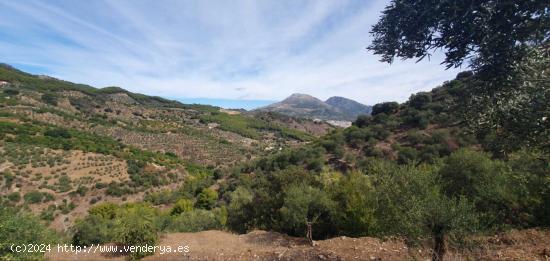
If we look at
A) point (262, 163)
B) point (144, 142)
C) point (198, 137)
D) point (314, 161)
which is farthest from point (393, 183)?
point (198, 137)

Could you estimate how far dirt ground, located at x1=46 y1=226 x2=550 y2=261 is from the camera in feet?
29.6

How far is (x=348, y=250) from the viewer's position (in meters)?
11.6

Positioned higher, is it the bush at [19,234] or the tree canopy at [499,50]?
the tree canopy at [499,50]

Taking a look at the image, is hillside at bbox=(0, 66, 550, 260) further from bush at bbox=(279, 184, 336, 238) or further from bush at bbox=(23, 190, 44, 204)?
bush at bbox=(23, 190, 44, 204)

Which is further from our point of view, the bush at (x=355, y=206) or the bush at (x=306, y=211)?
the bush at (x=306, y=211)

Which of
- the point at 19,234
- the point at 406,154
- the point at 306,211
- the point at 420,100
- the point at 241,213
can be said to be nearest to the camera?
the point at 19,234

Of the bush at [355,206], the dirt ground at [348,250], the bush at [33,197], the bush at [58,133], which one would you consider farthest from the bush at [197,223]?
the bush at [58,133]

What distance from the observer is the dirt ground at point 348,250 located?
9023mm

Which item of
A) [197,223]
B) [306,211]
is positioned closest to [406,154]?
[306,211]

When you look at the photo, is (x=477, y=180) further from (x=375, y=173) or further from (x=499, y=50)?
(x=499, y=50)

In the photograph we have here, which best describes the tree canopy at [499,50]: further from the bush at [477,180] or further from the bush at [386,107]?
the bush at [386,107]

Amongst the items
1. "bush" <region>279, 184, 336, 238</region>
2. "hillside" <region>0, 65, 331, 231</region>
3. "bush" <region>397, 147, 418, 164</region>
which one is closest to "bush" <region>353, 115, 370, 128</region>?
"bush" <region>397, 147, 418, 164</region>

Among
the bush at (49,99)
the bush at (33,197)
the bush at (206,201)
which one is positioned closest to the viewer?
the bush at (33,197)

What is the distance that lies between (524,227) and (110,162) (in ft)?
171
